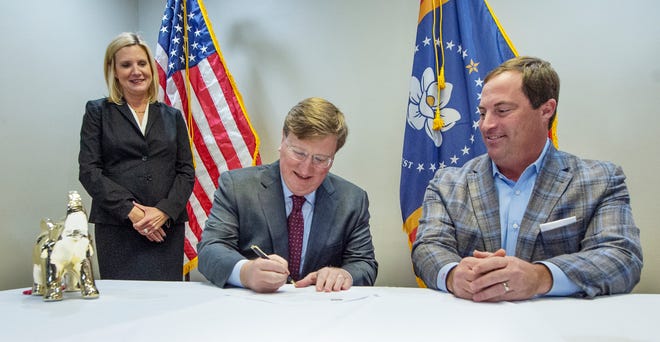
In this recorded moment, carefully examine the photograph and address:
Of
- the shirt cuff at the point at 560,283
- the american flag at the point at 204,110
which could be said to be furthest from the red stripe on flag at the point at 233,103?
the shirt cuff at the point at 560,283

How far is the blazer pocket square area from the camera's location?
4.83 ft

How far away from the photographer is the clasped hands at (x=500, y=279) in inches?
48.8

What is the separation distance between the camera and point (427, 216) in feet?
5.67

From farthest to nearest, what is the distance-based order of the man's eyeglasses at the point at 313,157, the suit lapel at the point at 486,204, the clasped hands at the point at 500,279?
the man's eyeglasses at the point at 313,157 < the suit lapel at the point at 486,204 < the clasped hands at the point at 500,279

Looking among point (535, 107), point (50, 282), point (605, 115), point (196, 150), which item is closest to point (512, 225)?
point (535, 107)

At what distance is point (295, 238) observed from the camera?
1771mm

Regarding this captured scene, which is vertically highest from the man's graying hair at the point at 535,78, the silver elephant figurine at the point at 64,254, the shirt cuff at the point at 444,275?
the man's graying hair at the point at 535,78

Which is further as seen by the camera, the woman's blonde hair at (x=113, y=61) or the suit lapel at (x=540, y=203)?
the woman's blonde hair at (x=113, y=61)

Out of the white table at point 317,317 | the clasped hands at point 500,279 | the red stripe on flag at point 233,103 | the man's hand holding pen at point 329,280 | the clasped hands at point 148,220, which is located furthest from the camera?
the red stripe on flag at point 233,103

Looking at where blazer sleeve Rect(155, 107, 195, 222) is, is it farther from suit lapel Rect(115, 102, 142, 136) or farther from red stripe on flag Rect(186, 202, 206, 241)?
red stripe on flag Rect(186, 202, 206, 241)

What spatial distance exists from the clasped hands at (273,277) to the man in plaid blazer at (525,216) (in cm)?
28

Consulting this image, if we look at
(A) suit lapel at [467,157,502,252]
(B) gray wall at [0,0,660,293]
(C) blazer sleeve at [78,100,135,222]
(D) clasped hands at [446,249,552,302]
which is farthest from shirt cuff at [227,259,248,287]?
(B) gray wall at [0,0,660,293]

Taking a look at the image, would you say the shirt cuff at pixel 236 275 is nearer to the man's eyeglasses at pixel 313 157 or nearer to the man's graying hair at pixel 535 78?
the man's eyeglasses at pixel 313 157

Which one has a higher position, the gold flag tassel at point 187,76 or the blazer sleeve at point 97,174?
the gold flag tassel at point 187,76
